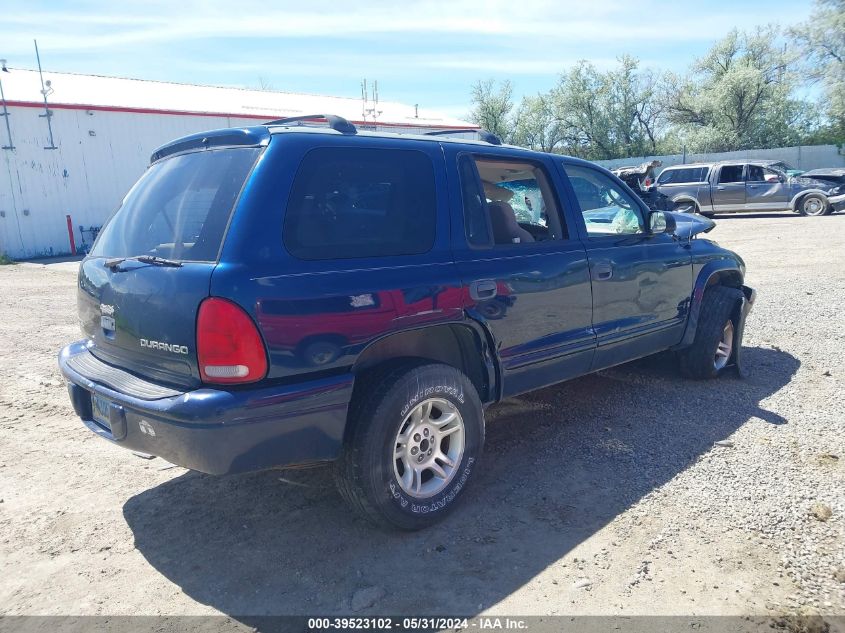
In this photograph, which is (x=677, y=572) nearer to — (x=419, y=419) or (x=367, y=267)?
(x=419, y=419)

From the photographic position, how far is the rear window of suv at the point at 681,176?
20581 mm

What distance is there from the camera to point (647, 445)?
420cm

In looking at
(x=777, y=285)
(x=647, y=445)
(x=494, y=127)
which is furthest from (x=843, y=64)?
(x=647, y=445)

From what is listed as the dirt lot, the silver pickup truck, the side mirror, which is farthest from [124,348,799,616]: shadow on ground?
the silver pickup truck

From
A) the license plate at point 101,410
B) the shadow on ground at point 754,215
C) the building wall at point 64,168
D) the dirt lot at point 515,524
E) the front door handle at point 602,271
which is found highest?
the building wall at point 64,168

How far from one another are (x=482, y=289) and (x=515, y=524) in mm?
1206

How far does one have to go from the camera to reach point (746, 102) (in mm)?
37062

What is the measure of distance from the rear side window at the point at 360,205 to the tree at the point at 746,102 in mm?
38752


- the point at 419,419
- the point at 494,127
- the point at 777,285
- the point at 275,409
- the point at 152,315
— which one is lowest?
the point at 777,285

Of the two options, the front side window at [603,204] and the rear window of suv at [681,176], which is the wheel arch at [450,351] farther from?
the rear window of suv at [681,176]

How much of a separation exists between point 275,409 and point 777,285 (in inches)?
347

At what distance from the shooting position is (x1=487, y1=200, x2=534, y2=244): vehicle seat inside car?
3791mm

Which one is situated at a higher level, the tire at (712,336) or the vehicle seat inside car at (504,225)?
the vehicle seat inside car at (504,225)

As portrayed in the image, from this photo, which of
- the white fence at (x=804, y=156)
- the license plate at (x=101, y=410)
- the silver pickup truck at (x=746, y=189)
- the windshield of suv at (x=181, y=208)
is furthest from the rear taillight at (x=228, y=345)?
the white fence at (x=804, y=156)
